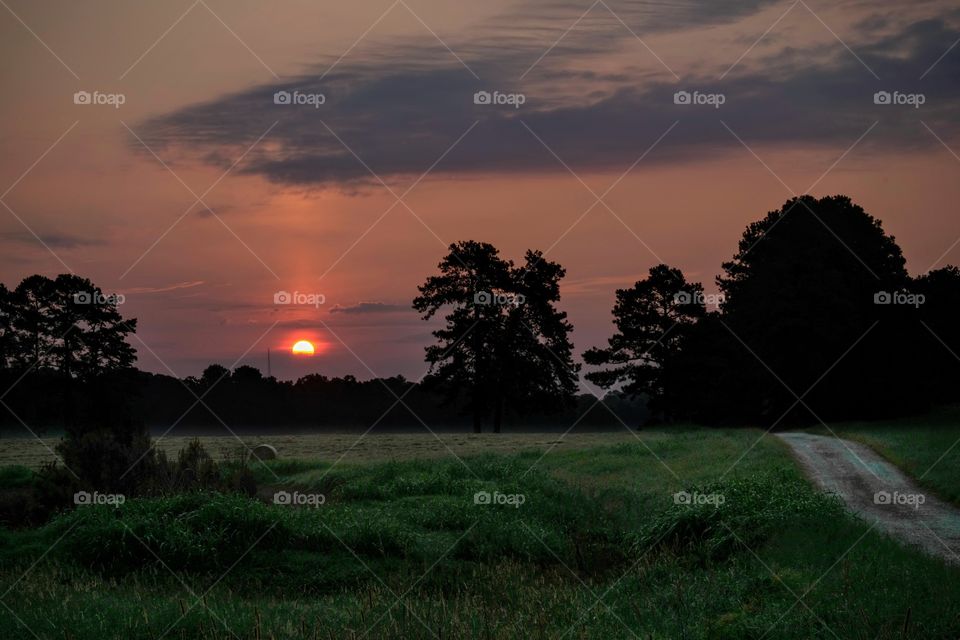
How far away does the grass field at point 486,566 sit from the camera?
12.8 m

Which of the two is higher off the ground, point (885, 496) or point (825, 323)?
point (825, 323)

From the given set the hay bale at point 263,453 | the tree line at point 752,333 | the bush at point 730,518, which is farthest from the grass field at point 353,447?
the bush at point 730,518

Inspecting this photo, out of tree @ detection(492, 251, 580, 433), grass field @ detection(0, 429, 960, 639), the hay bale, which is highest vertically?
tree @ detection(492, 251, 580, 433)

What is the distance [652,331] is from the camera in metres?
65.4

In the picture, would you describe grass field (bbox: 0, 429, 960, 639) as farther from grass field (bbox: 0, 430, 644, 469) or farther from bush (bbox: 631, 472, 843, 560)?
grass field (bbox: 0, 430, 644, 469)

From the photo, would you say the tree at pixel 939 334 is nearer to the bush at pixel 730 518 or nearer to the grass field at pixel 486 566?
the grass field at pixel 486 566

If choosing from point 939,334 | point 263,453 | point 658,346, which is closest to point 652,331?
point 658,346

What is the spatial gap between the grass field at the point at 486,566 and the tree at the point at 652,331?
36350mm

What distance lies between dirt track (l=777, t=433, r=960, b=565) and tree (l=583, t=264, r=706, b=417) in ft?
99.0

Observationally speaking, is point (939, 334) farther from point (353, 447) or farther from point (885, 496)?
point (885, 496)

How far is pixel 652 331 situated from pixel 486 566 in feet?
159

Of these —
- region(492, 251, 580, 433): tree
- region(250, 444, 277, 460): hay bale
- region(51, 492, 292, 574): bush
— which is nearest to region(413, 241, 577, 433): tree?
region(492, 251, 580, 433): tree

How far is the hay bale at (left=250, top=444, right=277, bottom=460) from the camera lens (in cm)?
3579

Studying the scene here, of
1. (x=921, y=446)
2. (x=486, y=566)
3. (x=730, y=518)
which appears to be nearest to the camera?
(x=486, y=566)
